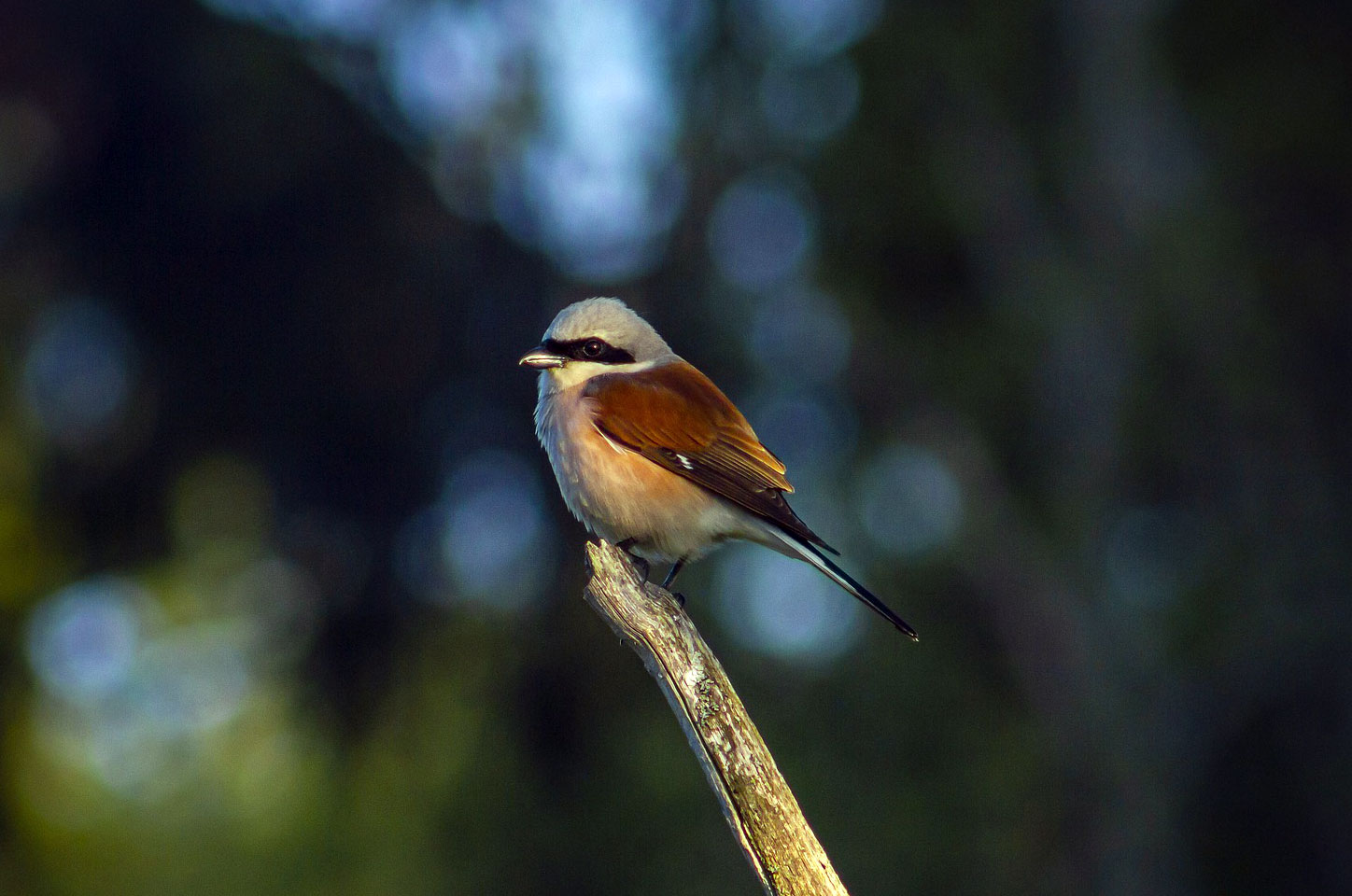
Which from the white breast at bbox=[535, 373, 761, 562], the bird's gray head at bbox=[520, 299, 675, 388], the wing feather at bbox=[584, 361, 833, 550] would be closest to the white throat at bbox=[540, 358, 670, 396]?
the bird's gray head at bbox=[520, 299, 675, 388]

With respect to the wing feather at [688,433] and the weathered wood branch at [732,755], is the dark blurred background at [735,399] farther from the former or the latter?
the weathered wood branch at [732,755]

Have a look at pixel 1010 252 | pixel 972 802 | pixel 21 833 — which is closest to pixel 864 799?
pixel 972 802

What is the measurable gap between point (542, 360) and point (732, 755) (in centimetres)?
212

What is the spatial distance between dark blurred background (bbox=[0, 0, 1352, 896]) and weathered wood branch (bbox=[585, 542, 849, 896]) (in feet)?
16.2

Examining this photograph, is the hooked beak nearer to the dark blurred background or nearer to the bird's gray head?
the bird's gray head

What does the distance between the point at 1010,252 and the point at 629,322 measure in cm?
766

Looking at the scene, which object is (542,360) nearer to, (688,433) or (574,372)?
(574,372)

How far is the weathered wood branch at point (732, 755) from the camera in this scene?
8.29ft

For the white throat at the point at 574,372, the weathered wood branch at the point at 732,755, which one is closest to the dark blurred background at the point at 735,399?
the white throat at the point at 574,372

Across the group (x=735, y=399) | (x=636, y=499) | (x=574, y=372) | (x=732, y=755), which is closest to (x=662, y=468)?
(x=636, y=499)

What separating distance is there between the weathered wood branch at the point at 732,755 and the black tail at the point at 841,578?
2.29 feet

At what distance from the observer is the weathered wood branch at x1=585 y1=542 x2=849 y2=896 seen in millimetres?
2527

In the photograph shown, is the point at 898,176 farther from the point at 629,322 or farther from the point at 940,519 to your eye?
the point at 629,322

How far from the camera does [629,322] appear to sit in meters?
4.61
